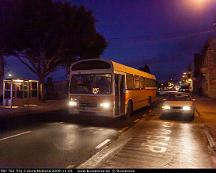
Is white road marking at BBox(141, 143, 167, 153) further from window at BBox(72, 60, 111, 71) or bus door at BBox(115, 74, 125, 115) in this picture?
window at BBox(72, 60, 111, 71)

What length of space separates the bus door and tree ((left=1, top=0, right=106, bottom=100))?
16.2 m

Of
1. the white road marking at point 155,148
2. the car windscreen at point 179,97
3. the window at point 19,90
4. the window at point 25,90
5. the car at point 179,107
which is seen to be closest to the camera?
the white road marking at point 155,148

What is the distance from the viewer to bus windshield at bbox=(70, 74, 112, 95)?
18562 millimetres

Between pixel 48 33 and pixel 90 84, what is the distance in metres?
17.0

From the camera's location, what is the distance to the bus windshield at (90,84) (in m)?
18.6

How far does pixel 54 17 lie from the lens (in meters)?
34.8

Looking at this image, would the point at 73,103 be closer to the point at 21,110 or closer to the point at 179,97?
the point at 179,97

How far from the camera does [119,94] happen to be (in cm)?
1942

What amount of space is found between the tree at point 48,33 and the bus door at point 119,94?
1623 centimetres

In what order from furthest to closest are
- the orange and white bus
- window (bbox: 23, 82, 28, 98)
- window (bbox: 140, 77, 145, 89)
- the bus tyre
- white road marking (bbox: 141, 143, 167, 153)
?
window (bbox: 23, 82, 28, 98)
window (bbox: 140, 77, 145, 89)
the bus tyre
the orange and white bus
white road marking (bbox: 141, 143, 167, 153)

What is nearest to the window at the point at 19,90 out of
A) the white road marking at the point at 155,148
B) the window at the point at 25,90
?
the window at the point at 25,90

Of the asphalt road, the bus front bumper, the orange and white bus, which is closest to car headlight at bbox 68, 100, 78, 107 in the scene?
the orange and white bus

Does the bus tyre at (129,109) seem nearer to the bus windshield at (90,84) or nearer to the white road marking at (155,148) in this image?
the bus windshield at (90,84)

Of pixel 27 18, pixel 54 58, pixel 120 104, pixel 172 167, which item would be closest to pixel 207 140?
pixel 172 167
